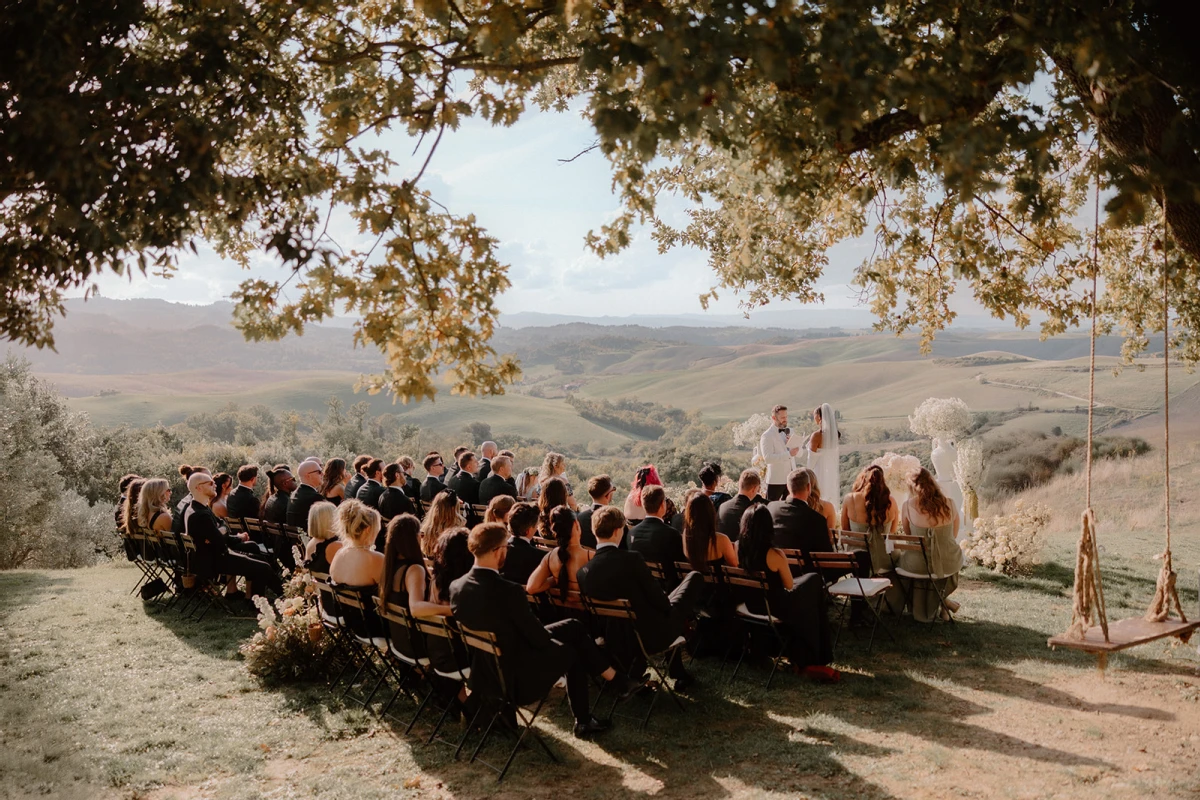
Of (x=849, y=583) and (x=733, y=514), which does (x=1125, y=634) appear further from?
(x=733, y=514)

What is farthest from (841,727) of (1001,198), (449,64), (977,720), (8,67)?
(1001,198)

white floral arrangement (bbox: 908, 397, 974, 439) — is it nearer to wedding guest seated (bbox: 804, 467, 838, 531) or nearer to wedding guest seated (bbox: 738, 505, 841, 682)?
wedding guest seated (bbox: 804, 467, 838, 531)

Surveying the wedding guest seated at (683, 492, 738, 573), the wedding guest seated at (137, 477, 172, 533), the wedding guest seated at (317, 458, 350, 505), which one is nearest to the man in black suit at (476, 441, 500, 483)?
the wedding guest seated at (317, 458, 350, 505)

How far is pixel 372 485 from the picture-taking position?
11.8 metres

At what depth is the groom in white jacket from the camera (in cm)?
1320

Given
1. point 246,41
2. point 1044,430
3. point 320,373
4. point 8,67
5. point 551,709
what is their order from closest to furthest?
1. point 8,67
2. point 246,41
3. point 551,709
4. point 1044,430
5. point 320,373

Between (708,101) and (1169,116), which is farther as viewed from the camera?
(1169,116)

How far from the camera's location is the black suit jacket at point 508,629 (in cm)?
597

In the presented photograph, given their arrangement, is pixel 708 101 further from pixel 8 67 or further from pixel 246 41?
pixel 8 67

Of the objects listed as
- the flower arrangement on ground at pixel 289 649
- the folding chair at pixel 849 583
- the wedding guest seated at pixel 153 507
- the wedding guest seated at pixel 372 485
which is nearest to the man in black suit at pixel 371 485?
the wedding guest seated at pixel 372 485

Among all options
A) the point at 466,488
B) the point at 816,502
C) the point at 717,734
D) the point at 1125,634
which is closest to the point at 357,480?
the point at 466,488

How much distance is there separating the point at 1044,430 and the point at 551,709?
3378 centimetres

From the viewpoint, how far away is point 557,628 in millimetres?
6773

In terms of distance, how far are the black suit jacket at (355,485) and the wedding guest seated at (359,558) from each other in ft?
15.0
